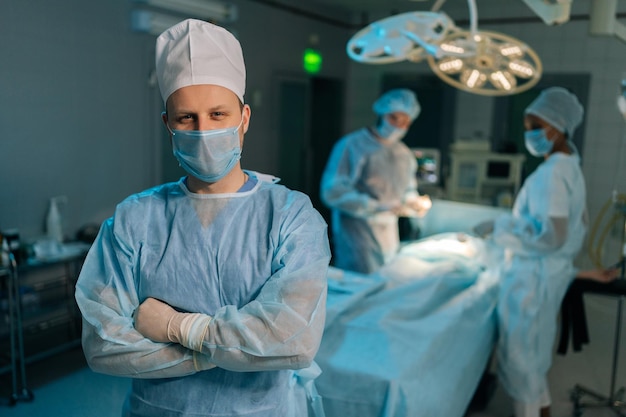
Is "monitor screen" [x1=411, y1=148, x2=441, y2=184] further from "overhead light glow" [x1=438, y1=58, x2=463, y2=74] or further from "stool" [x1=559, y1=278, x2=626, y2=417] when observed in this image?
"stool" [x1=559, y1=278, x2=626, y2=417]

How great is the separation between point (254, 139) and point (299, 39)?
1250 millimetres

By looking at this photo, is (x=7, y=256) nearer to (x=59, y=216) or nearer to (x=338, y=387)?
(x=59, y=216)

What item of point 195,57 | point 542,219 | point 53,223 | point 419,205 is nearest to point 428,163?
point 419,205

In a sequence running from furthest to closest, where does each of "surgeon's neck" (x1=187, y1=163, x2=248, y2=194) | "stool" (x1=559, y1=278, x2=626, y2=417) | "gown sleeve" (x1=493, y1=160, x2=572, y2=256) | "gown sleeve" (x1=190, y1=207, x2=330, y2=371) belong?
"stool" (x1=559, y1=278, x2=626, y2=417) < "gown sleeve" (x1=493, y1=160, x2=572, y2=256) < "surgeon's neck" (x1=187, y1=163, x2=248, y2=194) < "gown sleeve" (x1=190, y1=207, x2=330, y2=371)

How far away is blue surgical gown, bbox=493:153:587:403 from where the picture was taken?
2697mm

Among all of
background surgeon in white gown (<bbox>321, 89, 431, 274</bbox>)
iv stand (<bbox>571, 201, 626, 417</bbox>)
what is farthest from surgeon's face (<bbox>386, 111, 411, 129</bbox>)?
iv stand (<bbox>571, 201, 626, 417</bbox>)

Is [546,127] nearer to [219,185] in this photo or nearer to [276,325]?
[219,185]

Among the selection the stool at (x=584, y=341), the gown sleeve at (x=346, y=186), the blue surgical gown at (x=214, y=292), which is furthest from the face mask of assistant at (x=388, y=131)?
the blue surgical gown at (x=214, y=292)

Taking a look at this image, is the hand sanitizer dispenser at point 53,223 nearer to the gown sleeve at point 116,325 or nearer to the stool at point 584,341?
the gown sleeve at point 116,325

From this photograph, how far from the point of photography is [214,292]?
132cm

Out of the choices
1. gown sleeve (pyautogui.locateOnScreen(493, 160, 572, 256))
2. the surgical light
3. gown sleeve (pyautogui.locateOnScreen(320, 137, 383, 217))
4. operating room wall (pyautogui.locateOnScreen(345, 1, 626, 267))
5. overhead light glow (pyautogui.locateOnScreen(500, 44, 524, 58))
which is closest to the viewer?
gown sleeve (pyautogui.locateOnScreen(493, 160, 572, 256))

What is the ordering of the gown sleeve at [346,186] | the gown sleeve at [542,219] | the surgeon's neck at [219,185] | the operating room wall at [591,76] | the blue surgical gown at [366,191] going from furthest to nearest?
the operating room wall at [591,76] < the blue surgical gown at [366,191] < the gown sleeve at [346,186] < the gown sleeve at [542,219] < the surgeon's neck at [219,185]

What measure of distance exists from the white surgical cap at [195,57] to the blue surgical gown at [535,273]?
186 centimetres

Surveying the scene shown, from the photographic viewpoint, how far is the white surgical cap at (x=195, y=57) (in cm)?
128
